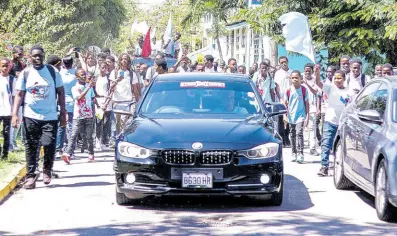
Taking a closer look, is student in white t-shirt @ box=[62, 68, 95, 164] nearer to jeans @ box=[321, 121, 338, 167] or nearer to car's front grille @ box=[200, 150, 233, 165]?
jeans @ box=[321, 121, 338, 167]

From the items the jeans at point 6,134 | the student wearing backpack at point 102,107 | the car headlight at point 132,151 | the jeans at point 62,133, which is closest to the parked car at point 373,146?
the car headlight at point 132,151

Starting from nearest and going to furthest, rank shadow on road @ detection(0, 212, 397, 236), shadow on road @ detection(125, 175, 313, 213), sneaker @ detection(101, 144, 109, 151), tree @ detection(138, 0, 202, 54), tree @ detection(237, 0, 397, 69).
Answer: shadow on road @ detection(0, 212, 397, 236)
shadow on road @ detection(125, 175, 313, 213)
sneaker @ detection(101, 144, 109, 151)
tree @ detection(237, 0, 397, 69)
tree @ detection(138, 0, 202, 54)

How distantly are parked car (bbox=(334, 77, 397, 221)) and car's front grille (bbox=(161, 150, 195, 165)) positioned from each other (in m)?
2.01

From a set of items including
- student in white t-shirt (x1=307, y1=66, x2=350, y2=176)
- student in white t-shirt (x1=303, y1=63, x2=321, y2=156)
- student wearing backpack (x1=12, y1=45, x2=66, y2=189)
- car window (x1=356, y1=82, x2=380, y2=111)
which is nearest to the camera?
car window (x1=356, y1=82, x2=380, y2=111)

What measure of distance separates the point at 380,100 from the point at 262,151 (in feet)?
5.53

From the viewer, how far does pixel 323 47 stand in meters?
23.5

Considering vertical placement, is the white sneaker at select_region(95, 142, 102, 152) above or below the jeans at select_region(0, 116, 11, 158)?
below

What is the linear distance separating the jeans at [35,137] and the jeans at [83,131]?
3459mm

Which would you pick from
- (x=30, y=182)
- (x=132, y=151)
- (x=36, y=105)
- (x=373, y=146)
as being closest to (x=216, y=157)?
(x=132, y=151)

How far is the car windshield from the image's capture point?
418 inches

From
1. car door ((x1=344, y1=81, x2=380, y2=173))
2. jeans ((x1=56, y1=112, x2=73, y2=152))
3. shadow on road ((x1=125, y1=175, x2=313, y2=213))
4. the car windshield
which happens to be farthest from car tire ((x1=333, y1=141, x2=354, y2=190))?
jeans ((x1=56, y1=112, x2=73, y2=152))

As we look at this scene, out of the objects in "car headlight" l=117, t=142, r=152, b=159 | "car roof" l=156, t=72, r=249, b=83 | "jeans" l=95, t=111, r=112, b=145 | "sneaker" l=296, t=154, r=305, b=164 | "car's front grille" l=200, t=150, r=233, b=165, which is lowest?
"sneaker" l=296, t=154, r=305, b=164

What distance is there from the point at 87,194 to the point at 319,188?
3.26 meters

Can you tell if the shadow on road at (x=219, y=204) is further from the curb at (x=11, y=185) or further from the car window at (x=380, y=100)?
the curb at (x=11, y=185)
